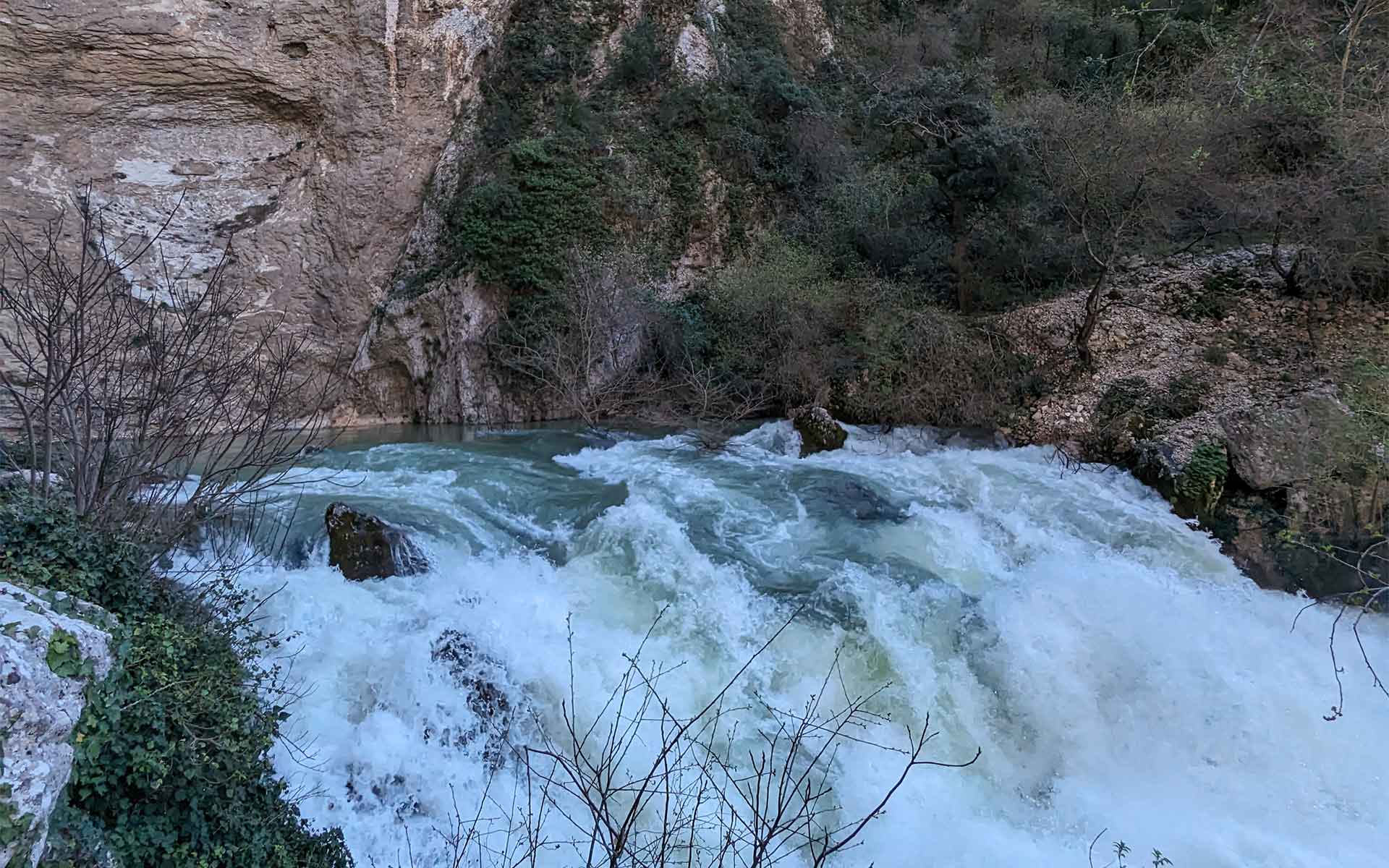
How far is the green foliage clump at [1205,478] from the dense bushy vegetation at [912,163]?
2.89 meters

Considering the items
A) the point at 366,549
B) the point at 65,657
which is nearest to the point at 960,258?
the point at 366,549

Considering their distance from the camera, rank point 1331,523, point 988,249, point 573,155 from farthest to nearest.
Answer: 1. point 573,155
2. point 988,249
3. point 1331,523

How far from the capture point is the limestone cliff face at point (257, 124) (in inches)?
444

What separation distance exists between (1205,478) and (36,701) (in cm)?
903

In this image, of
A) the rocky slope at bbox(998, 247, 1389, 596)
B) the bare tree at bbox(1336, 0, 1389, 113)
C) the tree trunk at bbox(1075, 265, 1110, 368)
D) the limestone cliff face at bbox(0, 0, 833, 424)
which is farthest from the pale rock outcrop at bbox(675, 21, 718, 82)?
the bare tree at bbox(1336, 0, 1389, 113)

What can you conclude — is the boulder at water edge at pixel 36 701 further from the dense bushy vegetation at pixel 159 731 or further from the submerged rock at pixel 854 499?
the submerged rock at pixel 854 499

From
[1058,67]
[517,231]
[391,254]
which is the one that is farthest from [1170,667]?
[1058,67]

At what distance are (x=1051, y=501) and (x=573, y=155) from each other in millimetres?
10015

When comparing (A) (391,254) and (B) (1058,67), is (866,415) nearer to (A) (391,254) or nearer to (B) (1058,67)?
(A) (391,254)

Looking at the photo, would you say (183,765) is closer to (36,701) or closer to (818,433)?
(36,701)

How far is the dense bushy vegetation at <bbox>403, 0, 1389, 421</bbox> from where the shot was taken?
9.61 meters

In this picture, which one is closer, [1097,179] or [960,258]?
[1097,179]

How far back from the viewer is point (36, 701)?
280cm

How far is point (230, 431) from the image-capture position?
17.1 feet
